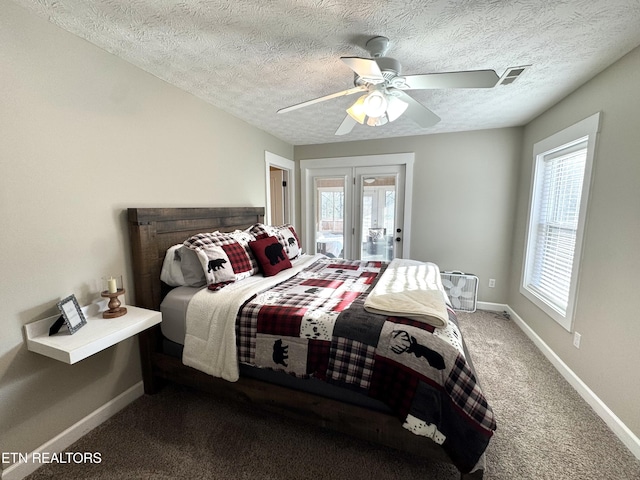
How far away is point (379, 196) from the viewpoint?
387 cm

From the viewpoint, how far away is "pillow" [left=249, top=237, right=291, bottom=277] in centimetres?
228

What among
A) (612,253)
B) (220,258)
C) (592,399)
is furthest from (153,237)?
(592,399)

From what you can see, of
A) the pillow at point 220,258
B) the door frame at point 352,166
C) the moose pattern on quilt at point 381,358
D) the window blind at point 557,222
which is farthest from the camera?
the door frame at point 352,166

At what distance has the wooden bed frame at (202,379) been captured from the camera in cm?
134

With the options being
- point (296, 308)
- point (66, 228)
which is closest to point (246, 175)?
point (66, 228)

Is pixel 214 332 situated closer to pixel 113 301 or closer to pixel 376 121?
pixel 113 301

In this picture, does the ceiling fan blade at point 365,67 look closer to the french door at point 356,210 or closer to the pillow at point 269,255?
the pillow at point 269,255

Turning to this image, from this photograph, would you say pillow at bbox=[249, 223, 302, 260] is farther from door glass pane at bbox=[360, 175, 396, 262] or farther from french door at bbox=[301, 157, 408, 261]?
door glass pane at bbox=[360, 175, 396, 262]

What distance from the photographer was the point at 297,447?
152 centimetres

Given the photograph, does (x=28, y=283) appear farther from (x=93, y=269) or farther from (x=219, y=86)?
(x=219, y=86)

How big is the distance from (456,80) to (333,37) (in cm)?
73

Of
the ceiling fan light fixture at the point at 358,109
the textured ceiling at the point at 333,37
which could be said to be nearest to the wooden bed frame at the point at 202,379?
the textured ceiling at the point at 333,37

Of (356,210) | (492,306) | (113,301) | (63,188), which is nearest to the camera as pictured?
(63,188)

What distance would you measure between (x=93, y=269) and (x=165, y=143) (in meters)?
1.06
